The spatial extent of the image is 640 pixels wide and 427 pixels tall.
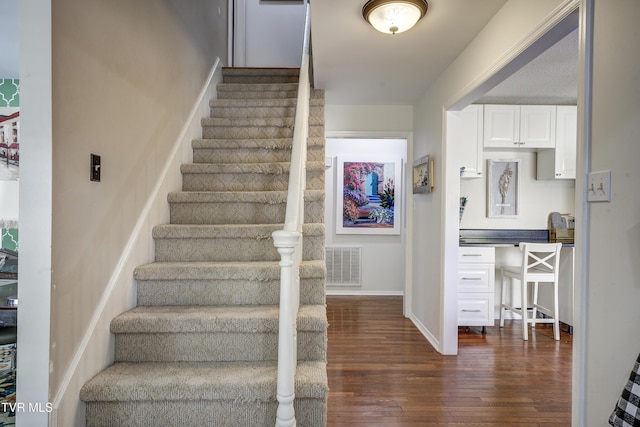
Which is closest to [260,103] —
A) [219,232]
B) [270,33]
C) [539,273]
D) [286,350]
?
[219,232]

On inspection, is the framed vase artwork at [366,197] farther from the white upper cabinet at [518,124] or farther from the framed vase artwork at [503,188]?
the white upper cabinet at [518,124]

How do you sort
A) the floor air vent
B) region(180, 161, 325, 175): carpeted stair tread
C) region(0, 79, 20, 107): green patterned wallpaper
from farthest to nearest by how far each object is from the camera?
the floor air vent < region(0, 79, 20, 107): green patterned wallpaper < region(180, 161, 325, 175): carpeted stair tread

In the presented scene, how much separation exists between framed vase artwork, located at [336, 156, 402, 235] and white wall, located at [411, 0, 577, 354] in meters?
1.24

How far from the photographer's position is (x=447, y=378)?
2539 millimetres

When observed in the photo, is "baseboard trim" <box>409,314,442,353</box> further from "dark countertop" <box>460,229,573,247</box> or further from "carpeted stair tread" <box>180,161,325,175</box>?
"carpeted stair tread" <box>180,161,325,175</box>

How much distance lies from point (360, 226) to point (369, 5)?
3441mm

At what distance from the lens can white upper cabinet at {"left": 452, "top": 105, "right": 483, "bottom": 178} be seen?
3.70 meters

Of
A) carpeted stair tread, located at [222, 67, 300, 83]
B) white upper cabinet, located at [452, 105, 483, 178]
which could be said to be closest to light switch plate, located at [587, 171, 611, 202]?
white upper cabinet, located at [452, 105, 483, 178]

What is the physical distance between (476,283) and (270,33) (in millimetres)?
4031

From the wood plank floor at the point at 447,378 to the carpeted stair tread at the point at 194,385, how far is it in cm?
61

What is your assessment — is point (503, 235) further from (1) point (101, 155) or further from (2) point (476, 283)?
(1) point (101, 155)

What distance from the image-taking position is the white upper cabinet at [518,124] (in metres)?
3.70

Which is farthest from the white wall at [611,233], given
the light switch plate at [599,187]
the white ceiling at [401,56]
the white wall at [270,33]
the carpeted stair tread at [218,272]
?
the white wall at [270,33]

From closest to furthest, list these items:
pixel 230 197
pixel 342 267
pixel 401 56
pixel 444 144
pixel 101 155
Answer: pixel 101 155 < pixel 230 197 < pixel 401 56 < pixel 444 144 < pixel 342 267
